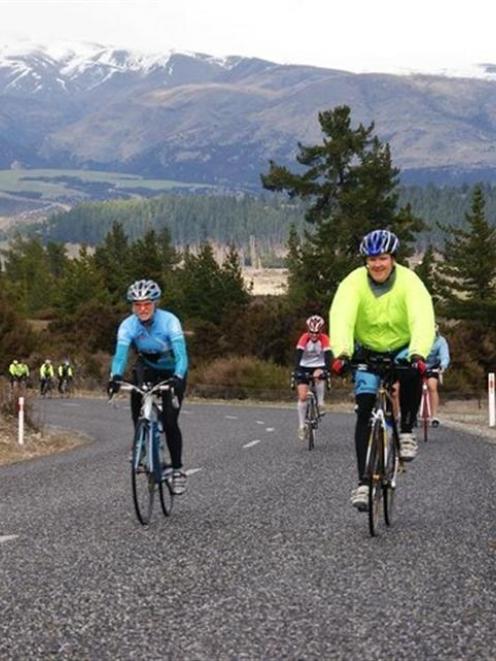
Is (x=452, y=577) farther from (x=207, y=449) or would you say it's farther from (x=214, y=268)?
(x=214, y=268)

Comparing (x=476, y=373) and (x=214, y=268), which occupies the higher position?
(x=214, y=268)

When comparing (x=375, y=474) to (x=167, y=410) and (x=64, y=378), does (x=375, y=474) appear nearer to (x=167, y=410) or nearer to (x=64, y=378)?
(x=167, y=410)

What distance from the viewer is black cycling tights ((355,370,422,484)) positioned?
25.5ft

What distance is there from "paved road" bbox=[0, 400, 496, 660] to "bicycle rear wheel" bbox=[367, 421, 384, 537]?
0.58 ft

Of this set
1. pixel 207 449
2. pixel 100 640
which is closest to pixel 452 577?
pixel 100 640

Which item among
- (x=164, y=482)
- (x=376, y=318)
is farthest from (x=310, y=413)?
(x=376, y=318)

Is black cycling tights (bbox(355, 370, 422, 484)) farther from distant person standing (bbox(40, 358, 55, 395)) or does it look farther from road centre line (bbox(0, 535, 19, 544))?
distant person standing (bbox(40, 358, 55, 395))

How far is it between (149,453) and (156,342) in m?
→ 1.03

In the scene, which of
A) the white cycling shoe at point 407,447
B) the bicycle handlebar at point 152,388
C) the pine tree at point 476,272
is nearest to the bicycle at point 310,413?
the bicycle handlebar at point 152,388

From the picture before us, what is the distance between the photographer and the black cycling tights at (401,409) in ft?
25.5

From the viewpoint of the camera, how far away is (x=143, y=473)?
8.91m

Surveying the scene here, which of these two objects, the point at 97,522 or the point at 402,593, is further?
the point at 97,522

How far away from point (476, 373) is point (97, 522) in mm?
38425

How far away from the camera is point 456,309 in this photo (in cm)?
7325
